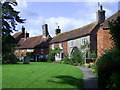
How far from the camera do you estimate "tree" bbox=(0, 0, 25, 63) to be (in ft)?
112

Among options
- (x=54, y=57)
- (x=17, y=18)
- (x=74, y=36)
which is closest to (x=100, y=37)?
(x=74, y=36)

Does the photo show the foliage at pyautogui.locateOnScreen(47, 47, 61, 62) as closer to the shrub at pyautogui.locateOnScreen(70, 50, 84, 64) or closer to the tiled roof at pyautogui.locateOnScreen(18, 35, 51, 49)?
the tiled roof at pyautogui.locateOnScreen(18, 35, 51, 49)

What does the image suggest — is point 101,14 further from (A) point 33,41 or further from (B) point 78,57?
(A) point 33,41

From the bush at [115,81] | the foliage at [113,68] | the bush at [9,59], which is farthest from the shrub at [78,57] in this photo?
the bush at [115,81]

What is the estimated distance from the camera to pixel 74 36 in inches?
1614

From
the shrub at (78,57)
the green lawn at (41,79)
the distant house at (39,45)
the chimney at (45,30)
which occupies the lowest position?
the green lawn at (41,79)

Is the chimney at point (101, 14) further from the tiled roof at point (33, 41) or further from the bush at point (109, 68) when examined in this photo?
the bush at point (109, 68)

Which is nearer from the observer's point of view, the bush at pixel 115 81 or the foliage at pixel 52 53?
the bush at pixel 115 81

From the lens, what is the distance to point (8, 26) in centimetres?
3669

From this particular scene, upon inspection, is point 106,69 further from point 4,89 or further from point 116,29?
point 4,89

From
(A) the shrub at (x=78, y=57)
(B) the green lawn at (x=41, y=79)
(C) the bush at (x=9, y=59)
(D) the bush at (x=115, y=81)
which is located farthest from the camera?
(C) the bush at (x=9, y=59)

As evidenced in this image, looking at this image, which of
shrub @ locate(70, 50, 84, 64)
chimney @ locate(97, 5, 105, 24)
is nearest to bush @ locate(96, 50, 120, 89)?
shrub @ locate(70, 50, 84, 64)

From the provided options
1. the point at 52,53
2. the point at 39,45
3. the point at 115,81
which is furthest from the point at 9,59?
the point at 115,81

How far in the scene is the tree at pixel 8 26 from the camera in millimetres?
34125
